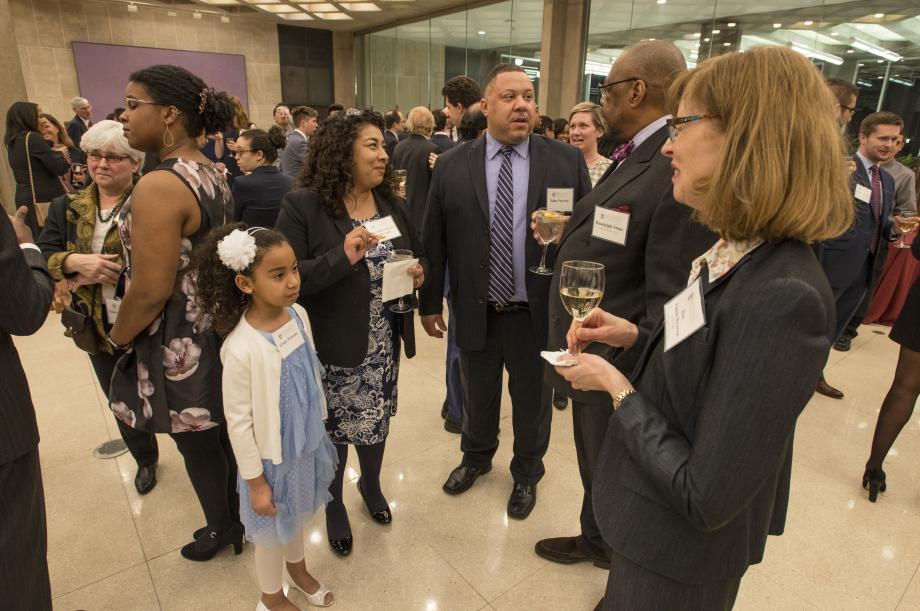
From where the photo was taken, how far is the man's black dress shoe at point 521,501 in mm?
2400

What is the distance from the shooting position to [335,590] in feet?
6.54

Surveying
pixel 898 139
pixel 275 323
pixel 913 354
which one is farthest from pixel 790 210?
pixel 898 139

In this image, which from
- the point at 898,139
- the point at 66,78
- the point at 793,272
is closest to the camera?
the point at 793,272

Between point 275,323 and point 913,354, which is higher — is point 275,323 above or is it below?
above

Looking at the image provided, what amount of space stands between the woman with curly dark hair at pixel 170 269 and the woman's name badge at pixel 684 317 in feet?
4.78

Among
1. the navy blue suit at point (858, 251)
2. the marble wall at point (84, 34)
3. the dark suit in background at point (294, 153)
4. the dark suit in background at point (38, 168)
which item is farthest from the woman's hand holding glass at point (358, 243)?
the marble wall at point (84, 34)

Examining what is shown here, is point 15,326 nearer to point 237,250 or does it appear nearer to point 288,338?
point 237,250

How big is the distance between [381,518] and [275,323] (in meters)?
1.17

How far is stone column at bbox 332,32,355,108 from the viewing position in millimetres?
15359

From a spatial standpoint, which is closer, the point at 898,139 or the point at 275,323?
the point at 275,323

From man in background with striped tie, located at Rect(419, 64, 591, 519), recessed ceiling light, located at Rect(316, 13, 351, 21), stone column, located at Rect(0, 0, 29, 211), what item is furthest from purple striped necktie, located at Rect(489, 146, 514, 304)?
recessed ceiling light, located at Rect(316, 13, 351, 21)

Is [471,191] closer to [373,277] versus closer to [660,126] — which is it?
[373,277]

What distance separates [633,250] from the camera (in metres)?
1.66

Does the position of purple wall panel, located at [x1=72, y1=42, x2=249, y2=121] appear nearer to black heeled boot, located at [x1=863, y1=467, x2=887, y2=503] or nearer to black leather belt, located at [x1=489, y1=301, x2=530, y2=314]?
black leather belt, located at [x1=489, y1=301, x2=530, y2=314]
